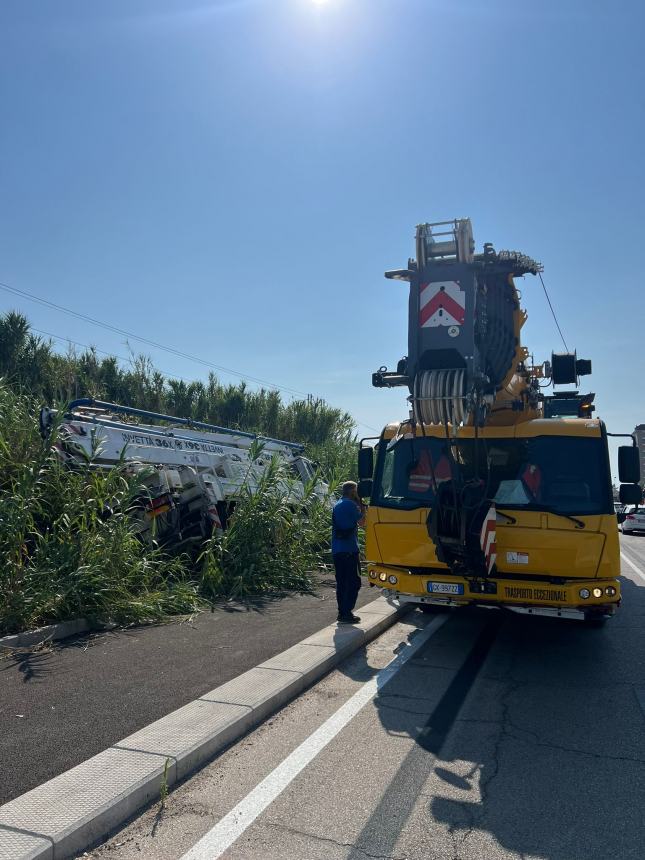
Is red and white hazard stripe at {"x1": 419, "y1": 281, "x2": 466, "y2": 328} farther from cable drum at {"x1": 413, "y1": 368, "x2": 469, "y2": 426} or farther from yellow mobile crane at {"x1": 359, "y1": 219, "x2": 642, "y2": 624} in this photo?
cable drum at {"x1": 413, "y1": 368, "x2": 469, "y2": 426}

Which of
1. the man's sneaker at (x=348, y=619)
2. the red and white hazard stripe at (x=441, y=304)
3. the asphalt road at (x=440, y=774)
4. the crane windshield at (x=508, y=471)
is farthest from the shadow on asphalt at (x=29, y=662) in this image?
the red and white hazard stripe at (x=441, y=304)

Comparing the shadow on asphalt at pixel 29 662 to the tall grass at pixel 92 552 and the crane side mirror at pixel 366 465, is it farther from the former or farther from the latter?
the crane side mirror at pixel 366 465

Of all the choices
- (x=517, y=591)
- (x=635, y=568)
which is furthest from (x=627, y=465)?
(x=635, y=568)

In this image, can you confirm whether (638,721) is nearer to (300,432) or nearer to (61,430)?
(61,430)

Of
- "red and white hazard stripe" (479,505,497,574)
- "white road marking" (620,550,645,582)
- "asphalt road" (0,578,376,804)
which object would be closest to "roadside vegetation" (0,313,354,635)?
"asphalt road" (0,578,376,804)

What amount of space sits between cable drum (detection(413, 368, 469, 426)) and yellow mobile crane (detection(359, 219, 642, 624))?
0.01 metres

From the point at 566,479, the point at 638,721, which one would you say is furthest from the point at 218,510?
the point at 638,721

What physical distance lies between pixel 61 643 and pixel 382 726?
3.47 m

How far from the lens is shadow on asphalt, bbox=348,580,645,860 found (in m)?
3.60

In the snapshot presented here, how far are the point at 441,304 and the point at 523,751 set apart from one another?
13.3ft

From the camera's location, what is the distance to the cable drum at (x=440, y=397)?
643 centimetres

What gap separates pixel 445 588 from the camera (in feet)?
22.5

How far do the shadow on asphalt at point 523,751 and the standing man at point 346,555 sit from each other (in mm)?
1084

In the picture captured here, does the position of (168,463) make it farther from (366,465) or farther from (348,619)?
(348,619)
